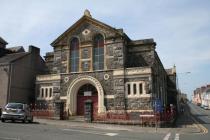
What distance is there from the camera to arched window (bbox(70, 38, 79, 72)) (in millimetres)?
31503

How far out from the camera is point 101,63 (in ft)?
99.0

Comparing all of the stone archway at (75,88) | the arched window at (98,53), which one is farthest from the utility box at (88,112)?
the arched window at (98,53)

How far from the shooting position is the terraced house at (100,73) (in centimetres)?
2741

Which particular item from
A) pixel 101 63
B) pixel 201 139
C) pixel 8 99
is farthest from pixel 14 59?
pixel 201 139

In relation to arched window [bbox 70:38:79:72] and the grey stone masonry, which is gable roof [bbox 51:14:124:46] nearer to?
arched window [bbox 70:38:79:72]

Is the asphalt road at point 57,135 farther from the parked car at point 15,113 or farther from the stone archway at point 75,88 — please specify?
the stone archway at point 75,88

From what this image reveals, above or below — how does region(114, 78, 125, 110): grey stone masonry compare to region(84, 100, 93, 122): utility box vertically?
above

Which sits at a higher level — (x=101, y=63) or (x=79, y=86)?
(x=101, y=63)

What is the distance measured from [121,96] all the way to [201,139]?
13.6 metres

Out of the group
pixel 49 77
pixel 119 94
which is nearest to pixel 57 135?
pixel 119 94

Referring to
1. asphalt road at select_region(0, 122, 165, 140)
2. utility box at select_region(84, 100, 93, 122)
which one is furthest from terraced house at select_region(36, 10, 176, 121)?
asphalt road at select_region(0, 122, 165, 140)

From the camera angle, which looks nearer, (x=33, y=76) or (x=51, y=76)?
(x=51, y=76)

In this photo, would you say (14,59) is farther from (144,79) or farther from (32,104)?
(144,79)

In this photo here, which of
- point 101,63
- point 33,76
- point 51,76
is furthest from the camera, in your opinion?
point 33,76
